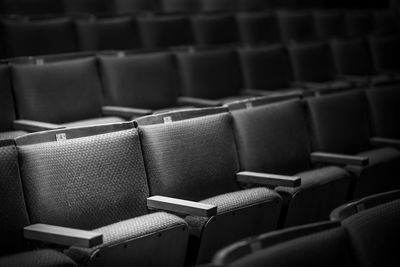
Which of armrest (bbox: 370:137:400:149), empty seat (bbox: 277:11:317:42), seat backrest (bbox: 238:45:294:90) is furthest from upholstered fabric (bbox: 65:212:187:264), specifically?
empty seat (bbox: 277:11:317:42)

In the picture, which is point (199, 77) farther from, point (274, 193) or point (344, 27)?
point (344, 27)

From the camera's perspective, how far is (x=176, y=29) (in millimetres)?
861

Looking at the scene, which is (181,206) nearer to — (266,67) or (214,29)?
(266,67)

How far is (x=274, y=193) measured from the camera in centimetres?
46

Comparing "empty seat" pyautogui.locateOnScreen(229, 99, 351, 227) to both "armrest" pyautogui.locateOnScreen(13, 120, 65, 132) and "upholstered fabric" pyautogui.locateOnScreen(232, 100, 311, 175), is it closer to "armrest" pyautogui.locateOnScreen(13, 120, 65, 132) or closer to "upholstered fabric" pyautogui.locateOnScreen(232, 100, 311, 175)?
"upholstered fabric" pyautogui.locateOnScreen(232, 100, 311, 175)

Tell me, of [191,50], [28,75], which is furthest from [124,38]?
[28,75]

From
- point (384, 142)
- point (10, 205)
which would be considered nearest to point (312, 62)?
point (384, 142)

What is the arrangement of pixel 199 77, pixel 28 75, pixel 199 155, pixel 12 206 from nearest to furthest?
pixel 12 206
pixel 199 155
pixel 28 75
pixel 199 77

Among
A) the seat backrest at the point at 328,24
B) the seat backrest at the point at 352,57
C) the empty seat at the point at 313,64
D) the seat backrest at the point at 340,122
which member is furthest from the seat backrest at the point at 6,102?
the seat backrest at the point at 328,24

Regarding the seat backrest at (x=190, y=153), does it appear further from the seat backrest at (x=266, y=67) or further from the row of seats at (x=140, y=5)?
the row of seats at (x=140, y=5)

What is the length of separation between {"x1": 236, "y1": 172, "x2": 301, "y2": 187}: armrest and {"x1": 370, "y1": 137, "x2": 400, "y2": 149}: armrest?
198mm

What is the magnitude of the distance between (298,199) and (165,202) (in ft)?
0.43

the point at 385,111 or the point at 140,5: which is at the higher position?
the point at 140,5

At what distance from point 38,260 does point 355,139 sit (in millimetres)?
399
